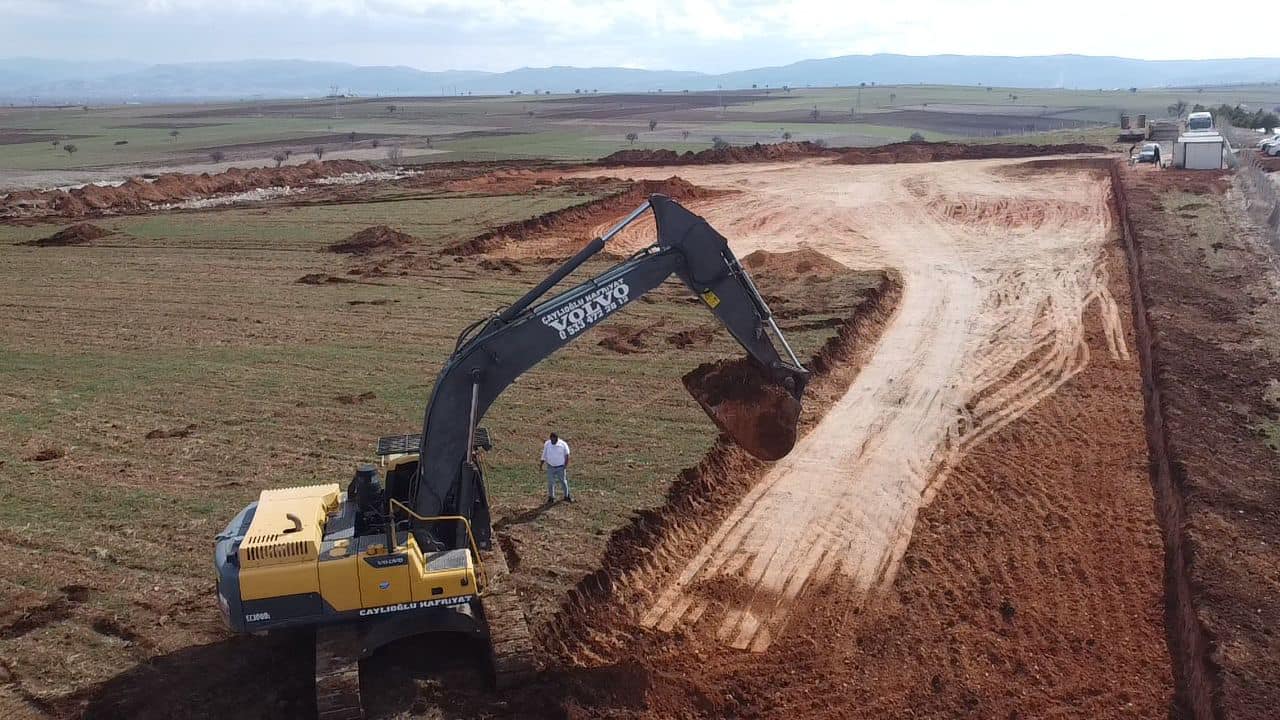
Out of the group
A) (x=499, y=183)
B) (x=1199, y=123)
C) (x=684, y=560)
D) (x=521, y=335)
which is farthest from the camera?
(x=1199, y=123)

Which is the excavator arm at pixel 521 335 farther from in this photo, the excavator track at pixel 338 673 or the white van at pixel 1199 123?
the white van at pixel 1199 123

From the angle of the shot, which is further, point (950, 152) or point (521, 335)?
point (950, 152)

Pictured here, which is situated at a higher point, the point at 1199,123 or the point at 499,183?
the point at 1199,123

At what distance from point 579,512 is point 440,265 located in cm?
2179

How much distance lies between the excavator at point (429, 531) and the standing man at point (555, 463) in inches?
118

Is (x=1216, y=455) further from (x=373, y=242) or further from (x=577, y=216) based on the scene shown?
(x=577, y=216)

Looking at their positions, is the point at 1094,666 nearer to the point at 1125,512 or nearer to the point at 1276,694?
the point at 1276,694

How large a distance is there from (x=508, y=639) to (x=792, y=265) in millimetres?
24558

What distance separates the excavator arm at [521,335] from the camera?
35.0 ft

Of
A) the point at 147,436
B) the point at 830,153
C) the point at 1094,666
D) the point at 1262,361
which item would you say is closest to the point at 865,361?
the point at 1262,361

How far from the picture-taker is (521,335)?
10.9 meters

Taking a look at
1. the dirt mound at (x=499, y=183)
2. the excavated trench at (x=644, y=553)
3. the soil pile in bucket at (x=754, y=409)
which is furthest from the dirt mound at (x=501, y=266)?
the soil pile in bucket at (x=754, y=409)

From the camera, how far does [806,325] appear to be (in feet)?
84.4

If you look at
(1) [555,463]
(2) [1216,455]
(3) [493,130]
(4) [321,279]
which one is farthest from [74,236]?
(3) [493,130]
